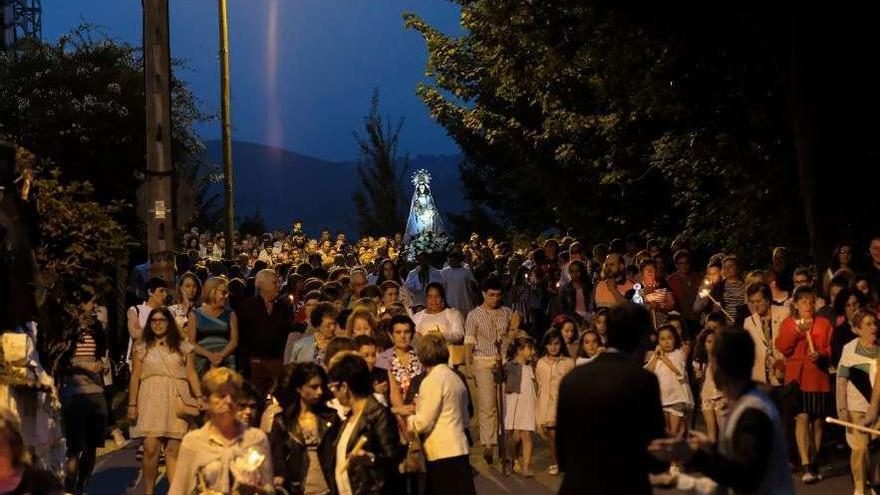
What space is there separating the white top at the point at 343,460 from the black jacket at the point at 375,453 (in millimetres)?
26

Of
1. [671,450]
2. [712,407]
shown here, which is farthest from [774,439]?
[712,407]

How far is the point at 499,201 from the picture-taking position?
53938 millimetres

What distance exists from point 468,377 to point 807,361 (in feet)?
25.5

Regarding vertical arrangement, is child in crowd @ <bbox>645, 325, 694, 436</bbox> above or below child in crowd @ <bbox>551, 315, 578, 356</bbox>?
below

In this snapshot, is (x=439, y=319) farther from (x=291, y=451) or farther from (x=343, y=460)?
(x=343, y=460)

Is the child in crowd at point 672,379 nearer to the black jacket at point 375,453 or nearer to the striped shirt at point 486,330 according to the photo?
the striped shirt at point 486,330

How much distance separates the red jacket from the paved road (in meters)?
0.90

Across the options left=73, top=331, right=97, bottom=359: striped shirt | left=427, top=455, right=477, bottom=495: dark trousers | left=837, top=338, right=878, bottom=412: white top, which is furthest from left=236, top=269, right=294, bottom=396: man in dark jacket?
left=837, top=338, right=878, bottom=412: white top

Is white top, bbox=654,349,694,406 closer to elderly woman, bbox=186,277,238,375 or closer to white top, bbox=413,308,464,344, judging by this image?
white top, bbox=413,308,464,344

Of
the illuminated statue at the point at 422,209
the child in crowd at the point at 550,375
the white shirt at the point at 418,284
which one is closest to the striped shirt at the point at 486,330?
the child in crowd at the point at 550,375

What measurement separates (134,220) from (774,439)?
77.6ft

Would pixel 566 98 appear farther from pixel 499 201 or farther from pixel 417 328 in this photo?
pixel 499 201

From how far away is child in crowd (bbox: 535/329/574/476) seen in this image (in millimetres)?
15953

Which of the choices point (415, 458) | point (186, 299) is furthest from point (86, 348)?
point (415, 458)
